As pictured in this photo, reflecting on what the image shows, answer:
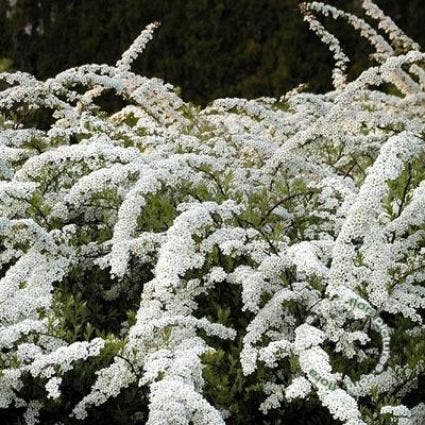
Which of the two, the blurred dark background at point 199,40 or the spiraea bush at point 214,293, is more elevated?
the spiraea bush at point 214,293

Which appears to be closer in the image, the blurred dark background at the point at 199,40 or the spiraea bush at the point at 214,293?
the spiraea bush at the point at 214,293

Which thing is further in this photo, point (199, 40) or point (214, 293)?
point (199, 40)

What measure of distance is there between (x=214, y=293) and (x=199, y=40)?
22.6 ft

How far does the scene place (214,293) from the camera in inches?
137

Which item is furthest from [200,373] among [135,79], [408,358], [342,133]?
[135,79]

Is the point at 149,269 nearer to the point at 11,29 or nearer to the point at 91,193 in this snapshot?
the point at 91,193

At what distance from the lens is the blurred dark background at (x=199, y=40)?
31.3 feet

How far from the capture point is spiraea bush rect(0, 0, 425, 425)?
109 inches

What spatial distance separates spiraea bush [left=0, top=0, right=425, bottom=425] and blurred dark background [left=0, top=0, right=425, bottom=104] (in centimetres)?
543

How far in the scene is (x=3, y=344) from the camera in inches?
113

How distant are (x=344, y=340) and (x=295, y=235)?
3.22 feet

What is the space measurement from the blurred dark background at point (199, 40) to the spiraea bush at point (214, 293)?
17.8 ft

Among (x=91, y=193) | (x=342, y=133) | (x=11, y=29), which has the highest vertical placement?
(x=342, y=133)

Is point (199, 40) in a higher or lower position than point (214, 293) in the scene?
lower
